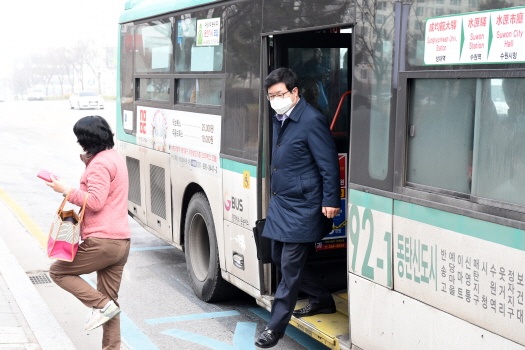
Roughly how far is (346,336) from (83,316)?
→ 8.99 feet

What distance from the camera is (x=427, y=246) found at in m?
3.43

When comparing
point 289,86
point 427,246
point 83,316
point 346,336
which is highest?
point 289,86

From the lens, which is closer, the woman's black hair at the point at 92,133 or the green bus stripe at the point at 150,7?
the woman's black hair at the point at 92,133

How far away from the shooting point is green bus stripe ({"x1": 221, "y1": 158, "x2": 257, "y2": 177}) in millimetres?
5227

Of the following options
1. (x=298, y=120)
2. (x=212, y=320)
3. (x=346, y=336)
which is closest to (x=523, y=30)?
(x=298, y=120)

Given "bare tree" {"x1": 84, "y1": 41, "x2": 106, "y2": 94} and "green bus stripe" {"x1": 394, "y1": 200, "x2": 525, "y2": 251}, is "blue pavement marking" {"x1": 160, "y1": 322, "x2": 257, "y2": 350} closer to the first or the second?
"green bus stripe" {"x1": 394, "y1": 200, "x2": 525, "y2": 251}

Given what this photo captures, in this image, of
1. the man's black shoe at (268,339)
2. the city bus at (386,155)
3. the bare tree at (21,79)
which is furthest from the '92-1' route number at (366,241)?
the bare tree at (21,79)

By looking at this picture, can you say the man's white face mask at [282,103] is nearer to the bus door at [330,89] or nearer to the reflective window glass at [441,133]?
the bus door at [330,89]

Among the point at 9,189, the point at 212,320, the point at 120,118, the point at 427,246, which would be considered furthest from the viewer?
the point at 9,189

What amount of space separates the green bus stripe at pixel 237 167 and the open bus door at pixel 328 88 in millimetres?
178

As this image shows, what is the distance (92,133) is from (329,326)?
201cm

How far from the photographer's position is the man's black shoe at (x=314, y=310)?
4914 millimetres

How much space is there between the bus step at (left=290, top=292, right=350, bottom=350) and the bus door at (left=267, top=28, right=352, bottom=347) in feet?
0.27

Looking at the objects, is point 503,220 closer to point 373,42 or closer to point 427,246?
point 427,246
